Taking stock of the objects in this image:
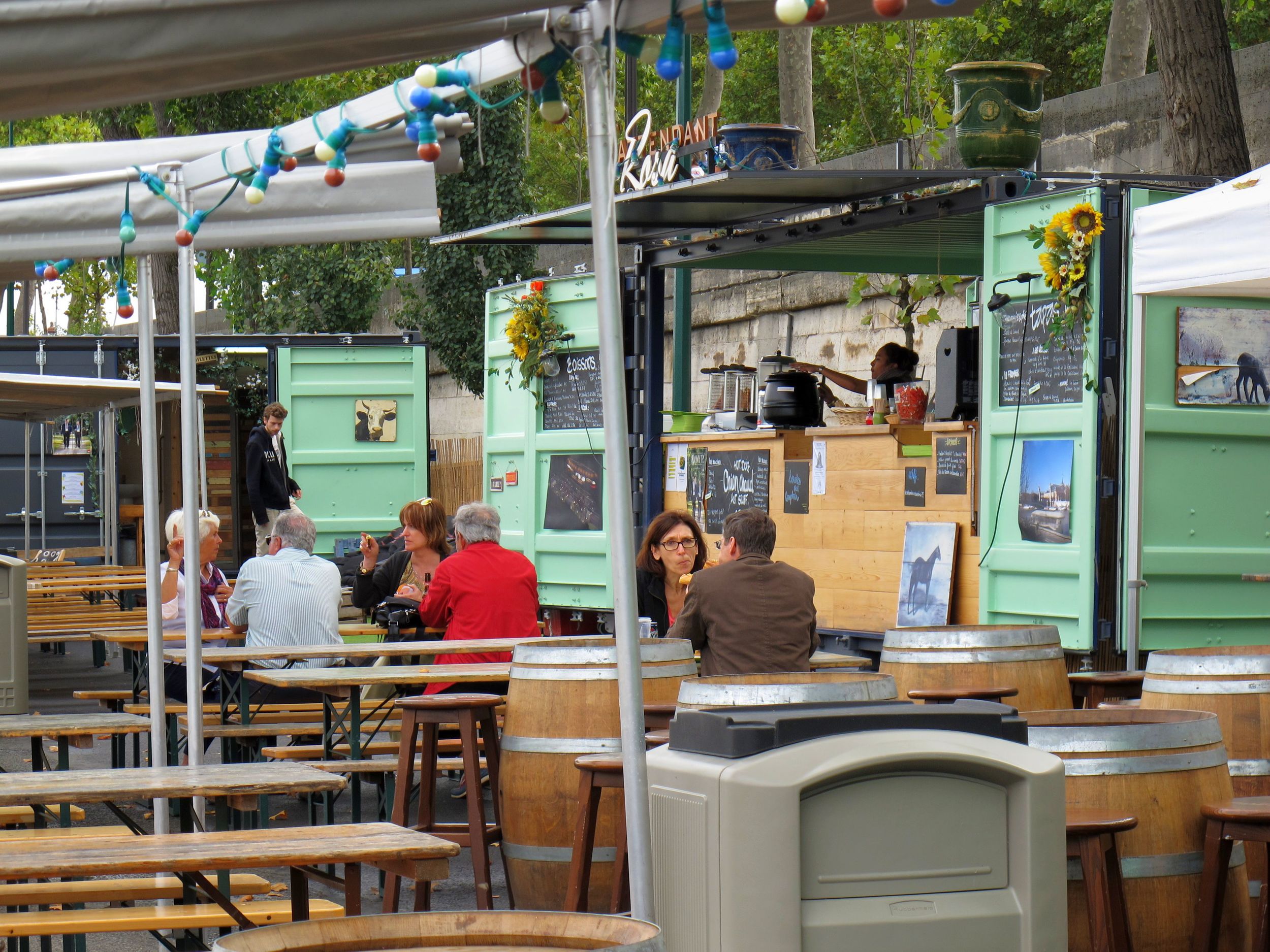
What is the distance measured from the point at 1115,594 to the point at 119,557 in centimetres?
1157

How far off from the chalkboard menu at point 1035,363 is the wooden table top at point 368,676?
280 cm

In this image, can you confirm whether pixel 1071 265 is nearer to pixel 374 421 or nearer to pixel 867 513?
pixel 867 513

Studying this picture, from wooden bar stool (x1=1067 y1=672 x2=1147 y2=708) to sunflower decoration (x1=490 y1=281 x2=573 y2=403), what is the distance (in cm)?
614

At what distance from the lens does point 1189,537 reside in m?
A: 7.53

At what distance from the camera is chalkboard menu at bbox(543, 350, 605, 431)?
1140 centimetres

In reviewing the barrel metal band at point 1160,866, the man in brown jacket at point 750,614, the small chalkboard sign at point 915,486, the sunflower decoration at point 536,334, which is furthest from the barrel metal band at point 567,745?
the sunflower decoration at point 536,334

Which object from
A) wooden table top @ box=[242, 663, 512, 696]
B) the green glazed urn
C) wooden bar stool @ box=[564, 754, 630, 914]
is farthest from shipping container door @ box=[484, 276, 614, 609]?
wooden bar stool @ box=[564, 754, 630, 914]

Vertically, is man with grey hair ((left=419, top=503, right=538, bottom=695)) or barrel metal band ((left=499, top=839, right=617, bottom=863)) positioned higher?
man with grey hair ((left=419, top=503, right=538, bottom=695))

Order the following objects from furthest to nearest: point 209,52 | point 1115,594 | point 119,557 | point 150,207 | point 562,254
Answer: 1. point 562,254
2. point 119,557
3. point 1115,594
4. point 150,207
5. point 209,52

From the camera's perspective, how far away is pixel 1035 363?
7836mm

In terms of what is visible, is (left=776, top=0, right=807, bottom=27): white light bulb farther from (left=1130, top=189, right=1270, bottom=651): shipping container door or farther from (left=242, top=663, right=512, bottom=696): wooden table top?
(left=1130, top=189, right=1270, bottom=651): shipping container door

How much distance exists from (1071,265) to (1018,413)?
0.78 meters

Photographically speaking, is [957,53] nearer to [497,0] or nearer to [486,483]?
[486,483]

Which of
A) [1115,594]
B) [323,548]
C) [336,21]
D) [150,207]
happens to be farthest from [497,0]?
[323,548]
